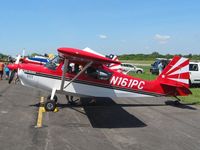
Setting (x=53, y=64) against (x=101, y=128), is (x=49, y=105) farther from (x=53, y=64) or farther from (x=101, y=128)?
(x=101, y=128)

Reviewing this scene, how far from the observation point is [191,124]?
29.8ft

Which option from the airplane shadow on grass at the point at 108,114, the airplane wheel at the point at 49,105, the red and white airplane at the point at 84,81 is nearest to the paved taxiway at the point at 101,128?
the airplane shadow on grass at the point at 108,114

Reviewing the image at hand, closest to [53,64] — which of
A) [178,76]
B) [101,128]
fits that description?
[101,128]

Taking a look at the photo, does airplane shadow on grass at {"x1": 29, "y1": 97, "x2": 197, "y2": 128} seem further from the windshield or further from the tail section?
the windshield

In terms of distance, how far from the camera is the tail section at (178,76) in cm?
1235

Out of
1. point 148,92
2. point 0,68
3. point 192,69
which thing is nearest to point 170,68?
point 148,92

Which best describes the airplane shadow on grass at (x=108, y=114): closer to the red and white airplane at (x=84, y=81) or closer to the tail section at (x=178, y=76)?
the red and white airplane at (x=84, y=81)

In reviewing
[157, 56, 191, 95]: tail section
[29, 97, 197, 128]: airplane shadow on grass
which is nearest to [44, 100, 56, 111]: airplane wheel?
[29, 97, 197, 128]: airplane shadow on grass

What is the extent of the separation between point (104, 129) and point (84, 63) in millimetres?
3844

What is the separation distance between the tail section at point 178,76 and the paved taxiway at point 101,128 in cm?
80

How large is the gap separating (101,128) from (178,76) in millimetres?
5496

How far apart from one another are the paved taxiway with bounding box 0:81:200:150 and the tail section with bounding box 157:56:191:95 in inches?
31.5

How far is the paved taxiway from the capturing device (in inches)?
261

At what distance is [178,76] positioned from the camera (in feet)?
40.7
